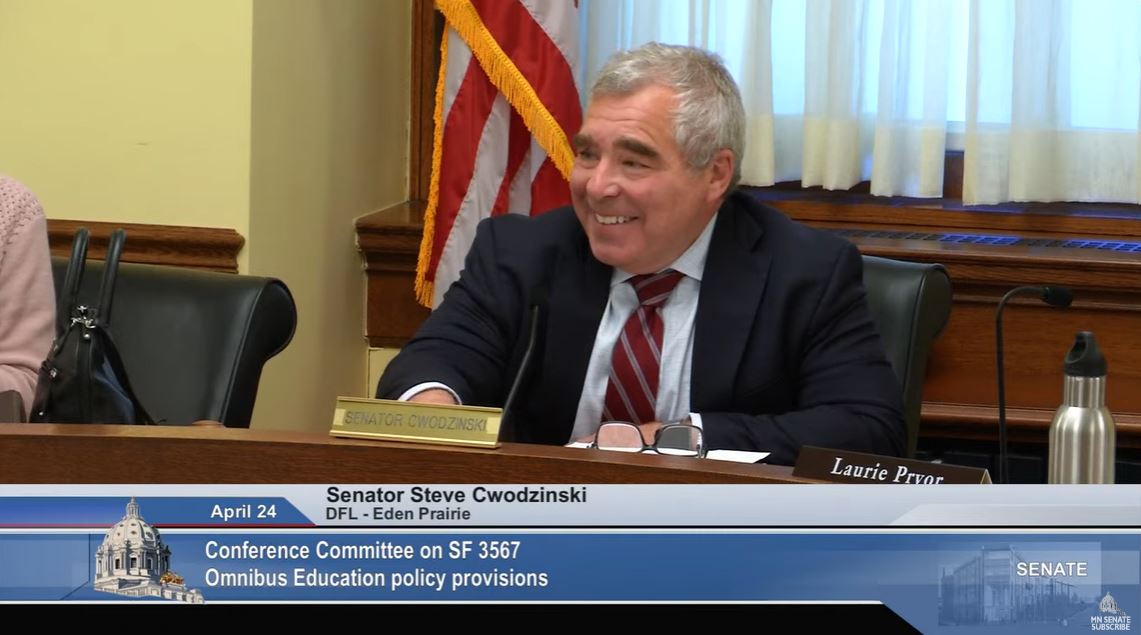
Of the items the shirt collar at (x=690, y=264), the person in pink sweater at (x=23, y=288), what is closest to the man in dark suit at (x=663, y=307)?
the shirt collar at (x=690, y=264)

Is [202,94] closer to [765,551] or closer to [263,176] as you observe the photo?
[263,176]

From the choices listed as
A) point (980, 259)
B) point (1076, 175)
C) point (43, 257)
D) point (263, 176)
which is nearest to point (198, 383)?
point (43, 257)

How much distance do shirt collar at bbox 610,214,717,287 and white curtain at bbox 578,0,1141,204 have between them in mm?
1181

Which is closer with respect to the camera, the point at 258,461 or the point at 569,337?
the point at 258,461

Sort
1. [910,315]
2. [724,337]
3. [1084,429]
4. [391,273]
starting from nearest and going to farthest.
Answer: [1084,429] → [724,337] → [910,315] → [391,273]

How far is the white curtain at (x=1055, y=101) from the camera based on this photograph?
3326 millimetres

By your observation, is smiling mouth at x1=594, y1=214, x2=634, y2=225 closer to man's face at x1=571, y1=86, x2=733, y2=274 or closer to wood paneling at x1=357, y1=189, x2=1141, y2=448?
man's face at x1=571, y1=86, x2=733, y2=274

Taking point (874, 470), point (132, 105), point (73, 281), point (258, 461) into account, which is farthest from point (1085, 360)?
point (132, 105)

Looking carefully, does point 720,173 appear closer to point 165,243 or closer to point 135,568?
point 165,243

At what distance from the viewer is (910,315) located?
7.83ft

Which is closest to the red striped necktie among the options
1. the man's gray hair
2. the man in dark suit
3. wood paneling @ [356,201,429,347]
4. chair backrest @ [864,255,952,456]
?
the man in dark suit

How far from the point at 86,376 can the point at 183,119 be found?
4.23ft

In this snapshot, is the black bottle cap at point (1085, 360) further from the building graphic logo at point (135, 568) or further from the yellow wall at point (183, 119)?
the yellow wall at point (183, 119)

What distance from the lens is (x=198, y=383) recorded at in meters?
2.22
